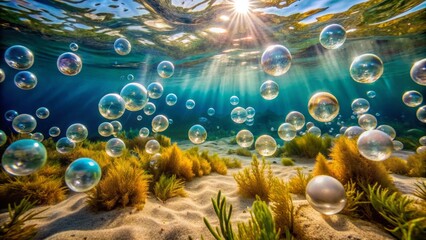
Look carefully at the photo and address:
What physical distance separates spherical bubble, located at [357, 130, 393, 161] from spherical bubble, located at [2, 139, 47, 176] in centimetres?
517

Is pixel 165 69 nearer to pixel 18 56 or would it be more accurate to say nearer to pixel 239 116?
pixel 239 116

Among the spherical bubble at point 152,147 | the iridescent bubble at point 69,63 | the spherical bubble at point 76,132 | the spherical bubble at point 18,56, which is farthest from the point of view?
the spherical bubble at point 152,147

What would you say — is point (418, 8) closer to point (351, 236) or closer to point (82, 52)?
point (351, 236)

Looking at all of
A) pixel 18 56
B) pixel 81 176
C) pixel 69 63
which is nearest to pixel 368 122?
pixel 81 176

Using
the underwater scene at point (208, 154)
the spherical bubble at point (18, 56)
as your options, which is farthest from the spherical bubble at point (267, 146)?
the spherical bubble at point (18, 56)

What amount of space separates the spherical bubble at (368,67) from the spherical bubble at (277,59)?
63.4 inches

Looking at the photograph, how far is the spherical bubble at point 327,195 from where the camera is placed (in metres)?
2.40

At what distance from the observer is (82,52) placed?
60.0 ft

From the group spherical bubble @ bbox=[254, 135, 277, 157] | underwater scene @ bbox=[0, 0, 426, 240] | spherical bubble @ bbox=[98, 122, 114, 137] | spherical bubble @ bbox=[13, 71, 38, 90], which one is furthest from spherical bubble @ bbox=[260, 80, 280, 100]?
spherical bubble @ bbox=[13, 71, 38, 90]

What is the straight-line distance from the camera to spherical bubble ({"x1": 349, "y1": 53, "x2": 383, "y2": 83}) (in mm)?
4383

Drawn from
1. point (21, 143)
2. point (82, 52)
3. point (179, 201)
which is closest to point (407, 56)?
point (179, 201)

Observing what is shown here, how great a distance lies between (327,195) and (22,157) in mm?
4293

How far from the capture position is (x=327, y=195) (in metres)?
2.41

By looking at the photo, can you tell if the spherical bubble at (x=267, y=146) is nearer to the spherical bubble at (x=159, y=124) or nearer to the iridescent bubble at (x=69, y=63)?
the spherical bubble at (x=159, y=124)
